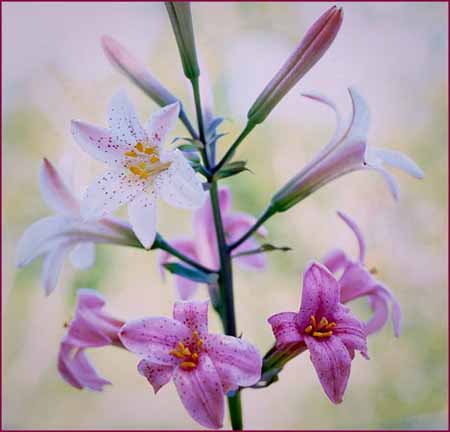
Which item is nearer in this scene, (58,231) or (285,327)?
(285,327)

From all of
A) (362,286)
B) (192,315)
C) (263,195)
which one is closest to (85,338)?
(192,315)

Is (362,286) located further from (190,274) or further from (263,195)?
(263,195)

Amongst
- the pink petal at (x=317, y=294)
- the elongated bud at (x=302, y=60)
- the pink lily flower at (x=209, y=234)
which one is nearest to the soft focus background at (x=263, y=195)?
the pink lily flower at (x=209, y=234)

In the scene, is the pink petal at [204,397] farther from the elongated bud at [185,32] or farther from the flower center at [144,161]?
the elongated bud at [185,32]

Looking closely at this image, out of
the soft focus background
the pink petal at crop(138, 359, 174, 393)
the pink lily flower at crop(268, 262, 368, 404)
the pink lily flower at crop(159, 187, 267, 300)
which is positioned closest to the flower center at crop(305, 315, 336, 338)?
the pink lily flower at crop(268, 262, 368, 404)

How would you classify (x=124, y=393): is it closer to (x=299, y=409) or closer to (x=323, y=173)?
(x=299, y=409)

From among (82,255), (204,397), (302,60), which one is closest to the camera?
(204,397)

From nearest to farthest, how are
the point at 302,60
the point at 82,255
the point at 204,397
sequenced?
the point at 204,397
the point at 302,60
the point at 82,255
